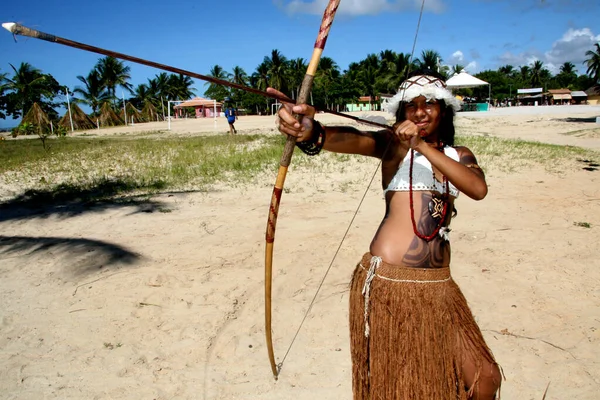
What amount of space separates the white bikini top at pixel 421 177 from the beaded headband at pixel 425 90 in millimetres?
258

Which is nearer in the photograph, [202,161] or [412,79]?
[412,79]

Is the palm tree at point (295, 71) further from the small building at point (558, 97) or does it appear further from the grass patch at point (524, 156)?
the grass patch at point (524, 156)

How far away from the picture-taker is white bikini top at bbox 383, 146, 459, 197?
2316 mm

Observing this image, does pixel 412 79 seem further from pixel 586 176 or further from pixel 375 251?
pixel 586 176

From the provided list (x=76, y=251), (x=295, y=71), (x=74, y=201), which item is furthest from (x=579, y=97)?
(x=76, y=251)

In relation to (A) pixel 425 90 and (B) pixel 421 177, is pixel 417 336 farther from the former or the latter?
(A) pixel 425 90

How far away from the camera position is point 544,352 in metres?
3.72

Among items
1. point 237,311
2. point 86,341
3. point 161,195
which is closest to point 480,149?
point 161,195

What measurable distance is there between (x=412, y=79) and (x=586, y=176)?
9.08 meters

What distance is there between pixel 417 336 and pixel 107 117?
169 feet

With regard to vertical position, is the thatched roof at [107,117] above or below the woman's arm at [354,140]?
above

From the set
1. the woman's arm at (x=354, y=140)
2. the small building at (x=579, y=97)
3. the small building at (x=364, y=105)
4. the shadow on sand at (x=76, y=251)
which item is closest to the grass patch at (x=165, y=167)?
the shadow on sand at (x=76, y=251)

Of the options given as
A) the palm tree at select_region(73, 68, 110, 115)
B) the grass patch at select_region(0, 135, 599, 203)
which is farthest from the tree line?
the grass patch at select_region(0, 135, 599, 203)

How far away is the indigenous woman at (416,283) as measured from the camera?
220 cm
